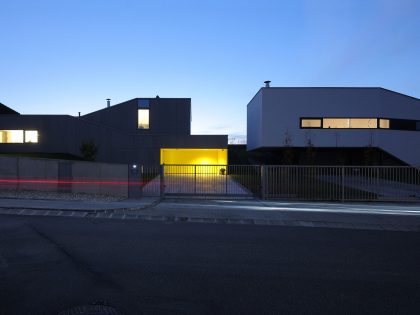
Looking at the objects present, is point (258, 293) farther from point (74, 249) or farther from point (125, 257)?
point (74, 249)

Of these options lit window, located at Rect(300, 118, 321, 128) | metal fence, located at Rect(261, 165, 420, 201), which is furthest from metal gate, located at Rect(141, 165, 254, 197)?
lit window, located at Rect(300, 118, 321, 128)

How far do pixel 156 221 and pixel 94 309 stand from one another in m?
5.90

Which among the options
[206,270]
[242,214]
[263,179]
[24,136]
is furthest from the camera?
[24,136]

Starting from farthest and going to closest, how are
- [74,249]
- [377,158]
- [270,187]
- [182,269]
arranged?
[377,158] < [270,187] < [74,249] < [182,269]

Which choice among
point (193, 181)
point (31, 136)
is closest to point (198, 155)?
point (31, 136)

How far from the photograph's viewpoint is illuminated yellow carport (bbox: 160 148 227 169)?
3809cm

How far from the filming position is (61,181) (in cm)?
1625

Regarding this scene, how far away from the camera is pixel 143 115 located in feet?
136

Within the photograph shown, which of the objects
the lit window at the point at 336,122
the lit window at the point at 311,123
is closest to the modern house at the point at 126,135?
the lit window at the point at 311,123

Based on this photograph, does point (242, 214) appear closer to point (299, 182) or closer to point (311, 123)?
point (299, 182)

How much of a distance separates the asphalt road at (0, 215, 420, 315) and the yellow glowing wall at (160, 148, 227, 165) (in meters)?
29.4

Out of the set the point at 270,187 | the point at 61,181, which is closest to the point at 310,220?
the point at 270,187

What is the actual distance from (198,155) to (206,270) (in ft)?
108

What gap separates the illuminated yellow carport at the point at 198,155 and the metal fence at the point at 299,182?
70.7 feet
